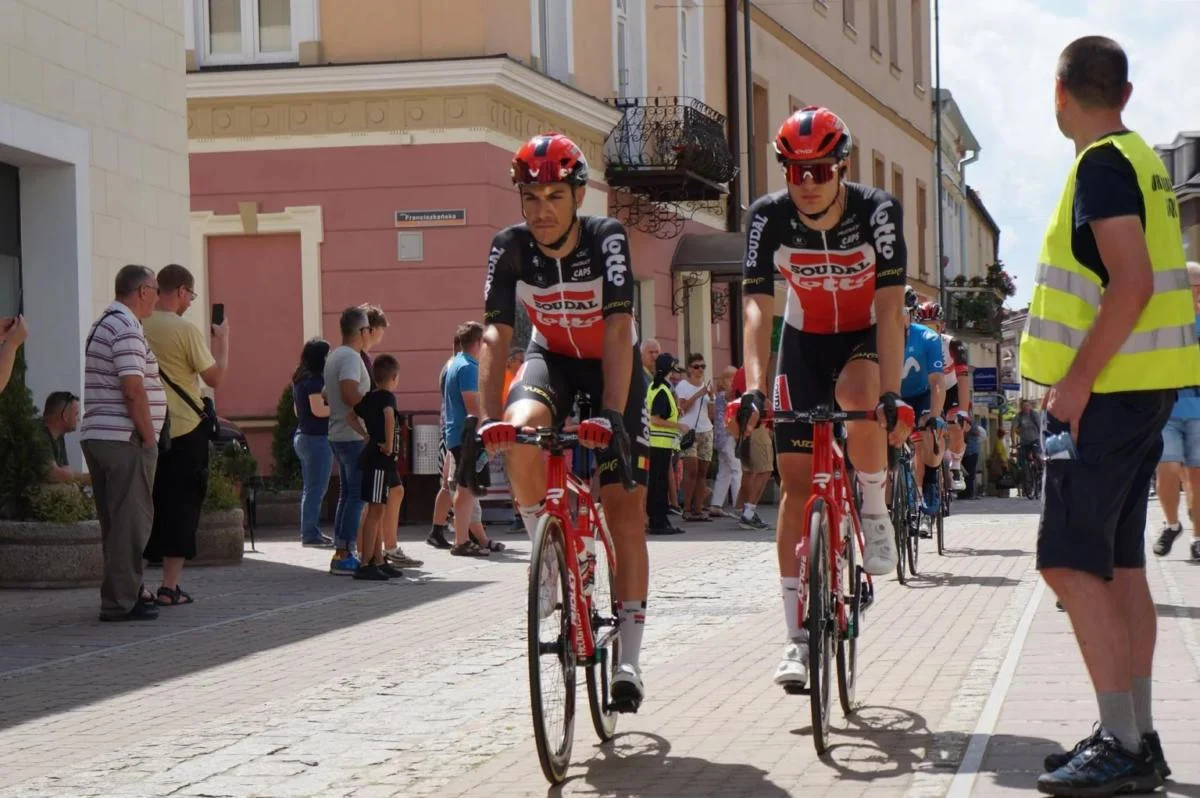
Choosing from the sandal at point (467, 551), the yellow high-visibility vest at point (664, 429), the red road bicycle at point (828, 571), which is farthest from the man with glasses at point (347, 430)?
the red road bicycle at point (828, 571)

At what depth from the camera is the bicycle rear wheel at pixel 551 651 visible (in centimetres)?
574

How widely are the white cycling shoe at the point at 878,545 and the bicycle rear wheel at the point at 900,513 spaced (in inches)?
213

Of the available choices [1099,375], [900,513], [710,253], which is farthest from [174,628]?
[710,253]

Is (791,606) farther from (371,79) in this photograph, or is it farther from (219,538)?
(371,79)

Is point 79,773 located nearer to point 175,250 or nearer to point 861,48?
point 175,250

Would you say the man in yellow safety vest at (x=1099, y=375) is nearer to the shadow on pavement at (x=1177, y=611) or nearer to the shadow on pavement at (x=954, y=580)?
the shadow on pavement at (x=1177, y=611)

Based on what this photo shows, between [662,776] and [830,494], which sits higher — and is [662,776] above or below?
below

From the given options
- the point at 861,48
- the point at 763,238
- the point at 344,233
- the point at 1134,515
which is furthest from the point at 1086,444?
the point at 861,48

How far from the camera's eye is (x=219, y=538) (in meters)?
15.0

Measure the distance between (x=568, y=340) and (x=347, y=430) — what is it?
7845 millimetres

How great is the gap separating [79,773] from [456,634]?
3.93m

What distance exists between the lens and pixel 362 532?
45.3 feet

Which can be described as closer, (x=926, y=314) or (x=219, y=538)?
(x=926, y=314)

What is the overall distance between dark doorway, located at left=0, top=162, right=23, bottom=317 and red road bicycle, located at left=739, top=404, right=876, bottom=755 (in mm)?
9295
